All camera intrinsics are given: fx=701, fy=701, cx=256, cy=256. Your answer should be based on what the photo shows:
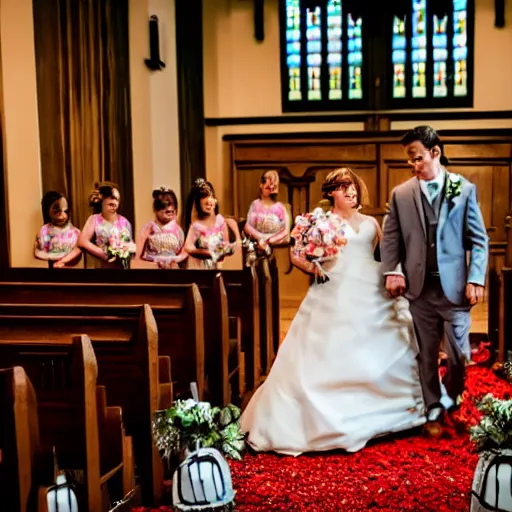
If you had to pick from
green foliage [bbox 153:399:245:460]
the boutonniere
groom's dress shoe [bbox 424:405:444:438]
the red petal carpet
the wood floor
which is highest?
the boutonniere

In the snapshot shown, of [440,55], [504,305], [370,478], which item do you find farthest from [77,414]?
[440,55]

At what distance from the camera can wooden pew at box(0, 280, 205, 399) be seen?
338 centimetres

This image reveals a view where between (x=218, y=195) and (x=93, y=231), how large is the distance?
4199 millimetres

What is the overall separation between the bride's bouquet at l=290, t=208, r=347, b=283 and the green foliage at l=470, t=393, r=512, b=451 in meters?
1.67

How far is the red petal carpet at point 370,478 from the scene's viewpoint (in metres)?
2.79

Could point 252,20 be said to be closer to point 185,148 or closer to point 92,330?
point 185,148

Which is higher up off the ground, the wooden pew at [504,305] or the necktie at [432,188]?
the necktie at [432,188]

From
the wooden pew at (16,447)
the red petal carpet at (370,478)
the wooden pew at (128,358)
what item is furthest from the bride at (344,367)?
the wooden pew at (16,447)

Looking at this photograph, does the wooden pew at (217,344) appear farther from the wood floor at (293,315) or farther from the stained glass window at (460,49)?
the stained glass window at (460,49)

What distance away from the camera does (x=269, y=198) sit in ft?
21.6

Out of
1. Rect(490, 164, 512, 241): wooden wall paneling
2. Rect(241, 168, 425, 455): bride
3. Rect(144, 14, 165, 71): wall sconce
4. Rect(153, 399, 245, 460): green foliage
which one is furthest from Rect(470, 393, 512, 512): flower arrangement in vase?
Rect(490, 164, 512, 241): wooden wall paneling

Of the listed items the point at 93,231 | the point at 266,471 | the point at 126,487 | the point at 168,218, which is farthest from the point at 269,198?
the point at 126,487

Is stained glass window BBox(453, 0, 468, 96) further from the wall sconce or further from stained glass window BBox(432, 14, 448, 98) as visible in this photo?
the wall sconce

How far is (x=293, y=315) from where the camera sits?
26.7 feet
